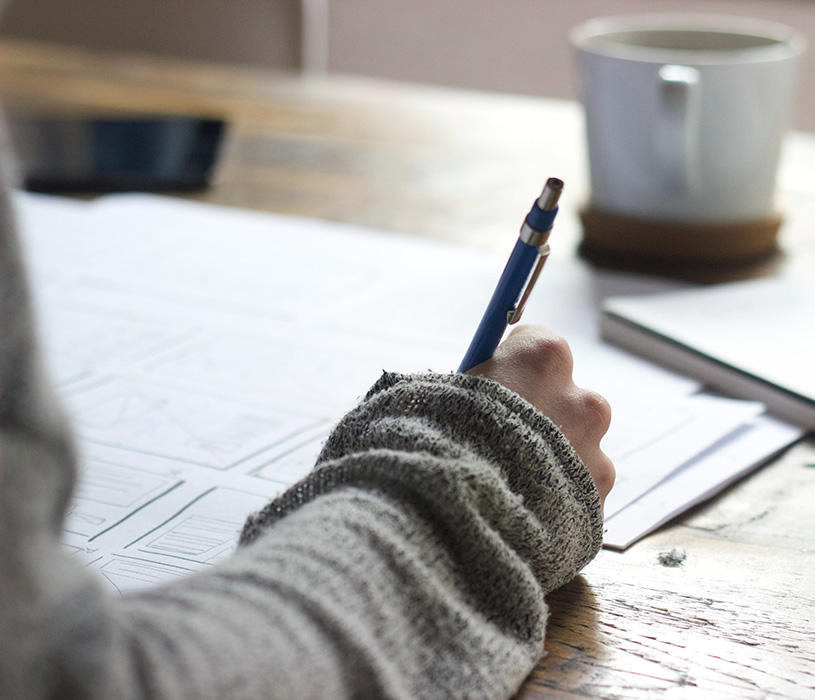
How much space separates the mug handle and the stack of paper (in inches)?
3.9

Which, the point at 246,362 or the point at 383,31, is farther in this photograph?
the point at 383,31

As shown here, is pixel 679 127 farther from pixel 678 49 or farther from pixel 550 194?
pixel 550 194

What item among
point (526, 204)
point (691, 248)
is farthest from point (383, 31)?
point (691, 248)

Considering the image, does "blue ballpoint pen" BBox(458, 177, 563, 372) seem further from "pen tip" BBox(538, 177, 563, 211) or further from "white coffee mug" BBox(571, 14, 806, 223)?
"white coffee mug" BBox(571, 14, 806, 223)

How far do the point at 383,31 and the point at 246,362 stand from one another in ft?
6.12

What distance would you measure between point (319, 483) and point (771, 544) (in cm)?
20

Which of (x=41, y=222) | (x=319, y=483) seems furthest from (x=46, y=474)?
(x=41, y=222)

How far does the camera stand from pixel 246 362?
0.57 metres

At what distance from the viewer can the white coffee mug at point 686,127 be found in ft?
2.32

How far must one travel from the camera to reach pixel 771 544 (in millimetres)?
398

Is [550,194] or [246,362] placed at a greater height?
[550,194]

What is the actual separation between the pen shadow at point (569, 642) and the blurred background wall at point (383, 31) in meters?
1.56

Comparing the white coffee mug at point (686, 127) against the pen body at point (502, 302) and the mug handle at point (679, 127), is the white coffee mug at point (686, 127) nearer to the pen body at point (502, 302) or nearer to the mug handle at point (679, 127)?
the mug handle at point (679, 127)

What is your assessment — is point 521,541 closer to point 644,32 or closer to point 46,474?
point 46,474
